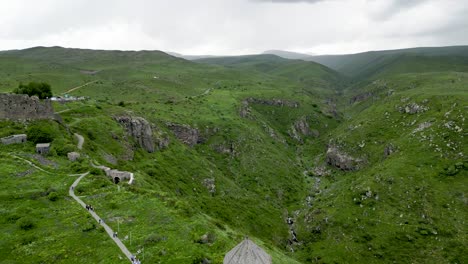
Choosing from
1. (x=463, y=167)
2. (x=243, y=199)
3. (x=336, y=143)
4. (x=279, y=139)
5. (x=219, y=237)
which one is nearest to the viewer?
(x=219, y=237)

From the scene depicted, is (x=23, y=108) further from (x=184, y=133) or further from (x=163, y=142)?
(x=184, y=133)

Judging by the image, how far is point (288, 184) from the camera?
113 m

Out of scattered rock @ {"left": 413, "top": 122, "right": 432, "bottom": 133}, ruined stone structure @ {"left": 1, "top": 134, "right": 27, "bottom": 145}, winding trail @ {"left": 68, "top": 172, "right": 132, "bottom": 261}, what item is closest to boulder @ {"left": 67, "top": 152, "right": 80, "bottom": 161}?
winding trail @ {"left": 68, "top": 172, "right": 132, "bottom": 261}

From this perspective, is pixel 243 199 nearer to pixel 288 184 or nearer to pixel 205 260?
pixel 288 184

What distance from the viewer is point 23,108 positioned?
70812mm

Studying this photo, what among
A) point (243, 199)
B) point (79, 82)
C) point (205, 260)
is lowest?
point (243, 199)

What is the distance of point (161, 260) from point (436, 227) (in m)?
69.8

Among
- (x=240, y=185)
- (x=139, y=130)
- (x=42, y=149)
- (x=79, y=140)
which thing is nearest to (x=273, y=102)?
(x=240, y=185)

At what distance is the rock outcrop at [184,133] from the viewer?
11950 cm

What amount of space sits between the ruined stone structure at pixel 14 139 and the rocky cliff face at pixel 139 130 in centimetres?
3256

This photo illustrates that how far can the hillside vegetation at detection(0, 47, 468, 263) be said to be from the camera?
4412cm

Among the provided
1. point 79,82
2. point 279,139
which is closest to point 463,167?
point 279,139

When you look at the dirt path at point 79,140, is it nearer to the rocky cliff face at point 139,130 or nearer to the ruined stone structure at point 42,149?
the ruined stone structure at point 42,149

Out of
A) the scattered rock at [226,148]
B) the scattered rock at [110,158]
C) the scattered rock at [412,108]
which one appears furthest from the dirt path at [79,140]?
the scattered rock at [412,108]
